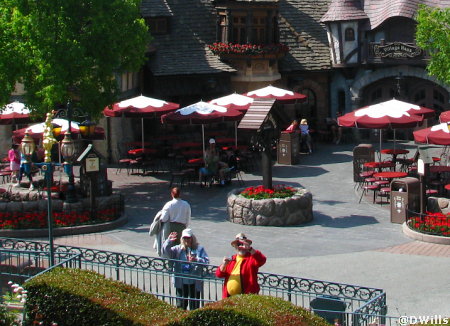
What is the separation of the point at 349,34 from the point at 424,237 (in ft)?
52.2

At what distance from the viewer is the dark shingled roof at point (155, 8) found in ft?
115

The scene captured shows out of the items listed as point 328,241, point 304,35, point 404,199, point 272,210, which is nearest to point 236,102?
point 304,35

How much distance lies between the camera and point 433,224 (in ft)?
68.2

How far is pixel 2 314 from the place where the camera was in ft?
41.9

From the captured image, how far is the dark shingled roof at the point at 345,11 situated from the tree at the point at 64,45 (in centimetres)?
1148

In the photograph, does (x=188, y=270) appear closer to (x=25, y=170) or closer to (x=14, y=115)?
(x=25, y=170)

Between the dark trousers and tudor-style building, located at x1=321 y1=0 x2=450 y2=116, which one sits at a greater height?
tudor-style building, located at x1=321 y1=0 x2=450 y2=116

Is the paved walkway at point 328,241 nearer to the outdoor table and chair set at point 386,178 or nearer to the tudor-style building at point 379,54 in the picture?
the outdoor table and chair set at point 386,178

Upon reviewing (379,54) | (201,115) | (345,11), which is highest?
(345,11)

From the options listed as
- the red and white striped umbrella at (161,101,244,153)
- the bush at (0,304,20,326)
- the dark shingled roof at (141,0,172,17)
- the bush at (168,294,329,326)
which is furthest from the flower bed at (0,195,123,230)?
the dark shingled roof at (141,0,172,17)

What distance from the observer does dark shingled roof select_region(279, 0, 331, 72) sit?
36562 mm

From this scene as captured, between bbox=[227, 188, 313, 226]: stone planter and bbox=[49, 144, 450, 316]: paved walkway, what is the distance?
251mm

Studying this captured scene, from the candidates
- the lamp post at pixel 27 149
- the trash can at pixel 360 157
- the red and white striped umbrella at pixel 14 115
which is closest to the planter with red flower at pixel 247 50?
the trash can at pixel 360 157

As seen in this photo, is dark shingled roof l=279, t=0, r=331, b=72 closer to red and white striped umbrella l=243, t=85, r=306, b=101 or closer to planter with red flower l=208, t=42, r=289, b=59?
planter with red flower l=208, t=42, r=289, b=59
